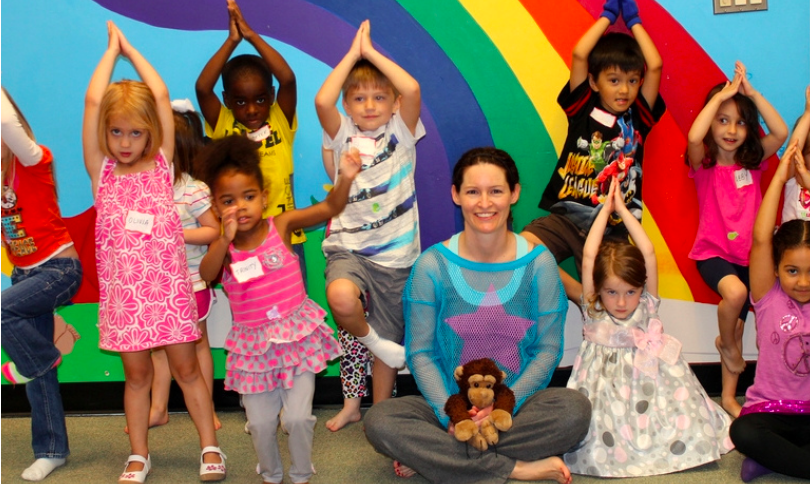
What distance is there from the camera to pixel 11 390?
390 centimetres

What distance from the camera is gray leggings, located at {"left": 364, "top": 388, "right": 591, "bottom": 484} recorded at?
2.82 meters

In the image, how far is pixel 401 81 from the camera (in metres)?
3.33

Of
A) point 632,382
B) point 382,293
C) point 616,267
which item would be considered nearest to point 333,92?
point 382,293

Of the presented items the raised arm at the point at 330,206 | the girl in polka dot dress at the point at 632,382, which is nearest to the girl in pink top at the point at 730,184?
the girl in polka dot dress at the point at 632,382

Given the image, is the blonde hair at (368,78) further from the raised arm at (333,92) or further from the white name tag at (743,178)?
the white name tag at (743,178)

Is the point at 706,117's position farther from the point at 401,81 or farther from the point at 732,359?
the point at 401,81

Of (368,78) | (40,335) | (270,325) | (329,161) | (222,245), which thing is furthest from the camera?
(329,161)

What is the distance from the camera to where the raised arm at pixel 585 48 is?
3.48 metres

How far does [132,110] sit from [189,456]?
138 cm

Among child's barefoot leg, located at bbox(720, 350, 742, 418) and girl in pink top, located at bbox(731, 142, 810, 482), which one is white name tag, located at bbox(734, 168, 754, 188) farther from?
child's barefoot leg, located at bbox(720, 350, 742, 418)

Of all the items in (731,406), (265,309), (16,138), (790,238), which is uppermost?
(16,138)

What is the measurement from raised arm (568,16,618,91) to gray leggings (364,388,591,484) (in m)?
1.42

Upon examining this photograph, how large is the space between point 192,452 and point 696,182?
2.47 m

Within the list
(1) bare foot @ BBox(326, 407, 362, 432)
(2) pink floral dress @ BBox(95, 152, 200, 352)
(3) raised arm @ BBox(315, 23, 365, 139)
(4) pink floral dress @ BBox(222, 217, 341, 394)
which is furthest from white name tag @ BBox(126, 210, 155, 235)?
(1) bare foot @ BBox(326, 407, 362, 432)
